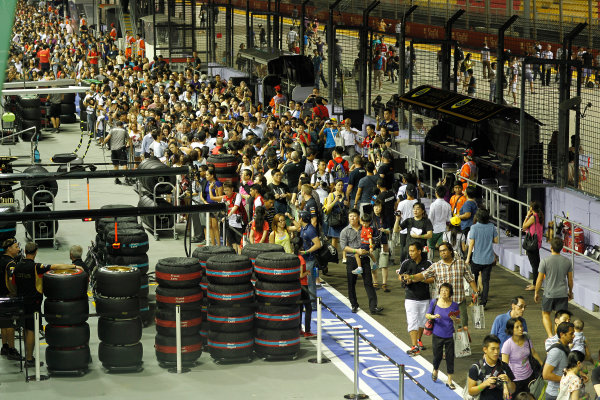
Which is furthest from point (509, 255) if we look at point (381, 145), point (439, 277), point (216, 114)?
point (216, 114)

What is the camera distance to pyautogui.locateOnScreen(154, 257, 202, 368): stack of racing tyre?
459 inches

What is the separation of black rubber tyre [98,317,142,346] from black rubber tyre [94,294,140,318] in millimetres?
72

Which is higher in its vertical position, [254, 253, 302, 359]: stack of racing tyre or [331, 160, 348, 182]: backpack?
[331, 160, 348, 182]: backpack

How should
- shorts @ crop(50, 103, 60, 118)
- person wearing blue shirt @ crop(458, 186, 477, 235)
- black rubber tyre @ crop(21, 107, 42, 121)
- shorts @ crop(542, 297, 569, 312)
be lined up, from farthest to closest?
shorts @ crop(50, 103, 60, 118) < black rubber tyre @ crop(21, 107, 42, 121) < person wearing blue shirt @ crop(458, 186, 477, 235) < shorts @ crop(542, 297, 569, 312)

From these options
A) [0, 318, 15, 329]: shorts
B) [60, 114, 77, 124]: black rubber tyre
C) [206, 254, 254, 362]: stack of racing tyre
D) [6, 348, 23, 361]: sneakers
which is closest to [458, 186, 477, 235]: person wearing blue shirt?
A: [206, 254, 254, 362]: stack of racing tyre

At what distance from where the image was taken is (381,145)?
19453 millimetres

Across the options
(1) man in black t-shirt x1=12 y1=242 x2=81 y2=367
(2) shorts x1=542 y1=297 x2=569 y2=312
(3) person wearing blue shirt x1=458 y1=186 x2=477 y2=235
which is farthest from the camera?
(3) person wearing blue shirt x1=458 y1=186 x2=477 y2=235

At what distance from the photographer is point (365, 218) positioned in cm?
1349

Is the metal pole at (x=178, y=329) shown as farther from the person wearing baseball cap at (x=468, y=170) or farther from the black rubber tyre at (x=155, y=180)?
the person wearing baseball cap at (x=468, y=170)

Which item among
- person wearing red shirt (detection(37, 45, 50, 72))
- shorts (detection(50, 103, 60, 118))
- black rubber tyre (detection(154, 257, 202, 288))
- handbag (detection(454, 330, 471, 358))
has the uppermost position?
person wearing red shirt (detection(37, 45, 50, 72))

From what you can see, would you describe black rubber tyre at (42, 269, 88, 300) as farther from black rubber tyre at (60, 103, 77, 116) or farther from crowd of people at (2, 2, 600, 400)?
black rubber tyre at (60, 103, 77, 116)

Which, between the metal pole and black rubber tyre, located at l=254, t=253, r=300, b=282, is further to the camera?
black rubber tyre, located at l=254, t=253, r=300, b=282

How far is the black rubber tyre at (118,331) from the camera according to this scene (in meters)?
11.4

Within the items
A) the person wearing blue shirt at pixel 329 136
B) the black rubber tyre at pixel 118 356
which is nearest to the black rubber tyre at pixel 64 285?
the black rubber tyre at pixel 118 356
